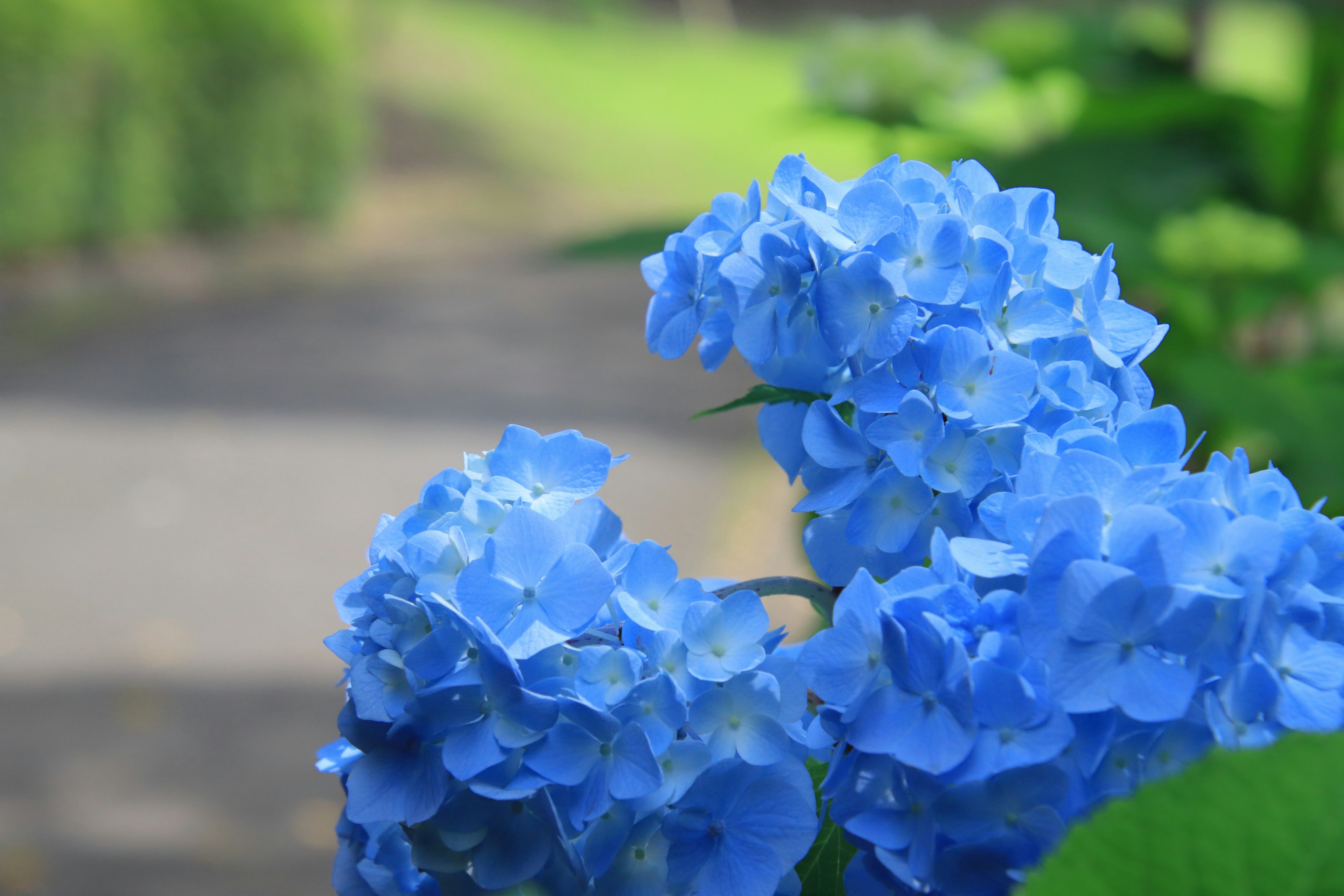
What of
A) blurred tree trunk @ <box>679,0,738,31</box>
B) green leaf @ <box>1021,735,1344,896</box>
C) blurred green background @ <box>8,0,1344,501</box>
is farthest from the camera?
blurred tree trunk @ <box>679,0,738,31</box>

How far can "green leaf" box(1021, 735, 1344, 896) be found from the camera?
35 centimetres

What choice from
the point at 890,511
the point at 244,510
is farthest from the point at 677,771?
the point at 244,510

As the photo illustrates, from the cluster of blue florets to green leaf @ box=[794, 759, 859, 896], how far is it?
3 cm

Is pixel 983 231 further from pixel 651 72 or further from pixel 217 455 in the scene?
pixel 651 72

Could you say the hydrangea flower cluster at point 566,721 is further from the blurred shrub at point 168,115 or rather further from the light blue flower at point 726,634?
the blurred shrub at point 168,115

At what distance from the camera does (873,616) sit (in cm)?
42

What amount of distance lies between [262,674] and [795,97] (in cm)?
819

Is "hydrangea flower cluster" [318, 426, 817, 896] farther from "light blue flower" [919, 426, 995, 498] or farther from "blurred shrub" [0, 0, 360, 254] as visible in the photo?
"blurred shrub" [0, 0, 360, 254]

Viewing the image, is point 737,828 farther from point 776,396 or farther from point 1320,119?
point 1320,119

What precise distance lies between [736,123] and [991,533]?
35.2 feet

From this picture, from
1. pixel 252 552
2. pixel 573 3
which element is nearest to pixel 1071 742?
pixel 252 552

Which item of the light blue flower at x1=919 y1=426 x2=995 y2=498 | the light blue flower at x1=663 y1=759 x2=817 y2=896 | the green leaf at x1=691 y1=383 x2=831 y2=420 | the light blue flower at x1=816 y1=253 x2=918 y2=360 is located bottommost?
the light blue flower at x1=663 y1=759 x2=817 y2=896

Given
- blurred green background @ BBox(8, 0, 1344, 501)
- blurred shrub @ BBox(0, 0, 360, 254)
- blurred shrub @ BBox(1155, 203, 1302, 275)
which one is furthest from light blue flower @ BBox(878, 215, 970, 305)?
blurred shrub @ BBox(0, 0, 360, 254)

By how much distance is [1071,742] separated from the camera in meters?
0.40
